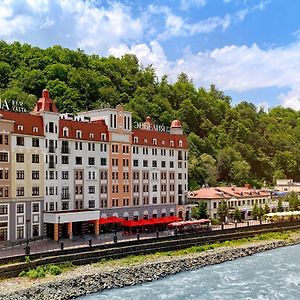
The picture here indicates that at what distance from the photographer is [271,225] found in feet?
224

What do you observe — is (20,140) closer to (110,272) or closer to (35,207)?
(35,207)

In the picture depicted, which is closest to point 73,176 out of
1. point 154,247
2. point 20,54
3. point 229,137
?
point 154,247

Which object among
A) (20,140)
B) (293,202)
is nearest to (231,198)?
(293,202)

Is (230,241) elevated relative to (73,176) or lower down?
lower down

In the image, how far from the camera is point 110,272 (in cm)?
4200

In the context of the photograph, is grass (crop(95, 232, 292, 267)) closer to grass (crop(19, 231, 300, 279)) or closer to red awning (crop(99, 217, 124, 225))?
grass (crop(19, 231, 300, 279))

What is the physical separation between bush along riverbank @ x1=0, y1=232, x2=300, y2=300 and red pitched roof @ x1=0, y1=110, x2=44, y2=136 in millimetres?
13436

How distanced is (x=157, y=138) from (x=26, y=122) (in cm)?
1910

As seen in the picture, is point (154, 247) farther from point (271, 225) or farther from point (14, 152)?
point (271, 225)

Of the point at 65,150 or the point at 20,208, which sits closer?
the point at 20,208

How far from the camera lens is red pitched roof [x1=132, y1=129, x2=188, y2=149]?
63.4 meters

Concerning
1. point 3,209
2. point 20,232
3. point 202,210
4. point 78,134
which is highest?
point 78,134

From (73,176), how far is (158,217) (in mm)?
13372

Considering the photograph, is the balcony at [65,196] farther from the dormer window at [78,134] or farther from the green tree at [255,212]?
the green tree at [255,212]
